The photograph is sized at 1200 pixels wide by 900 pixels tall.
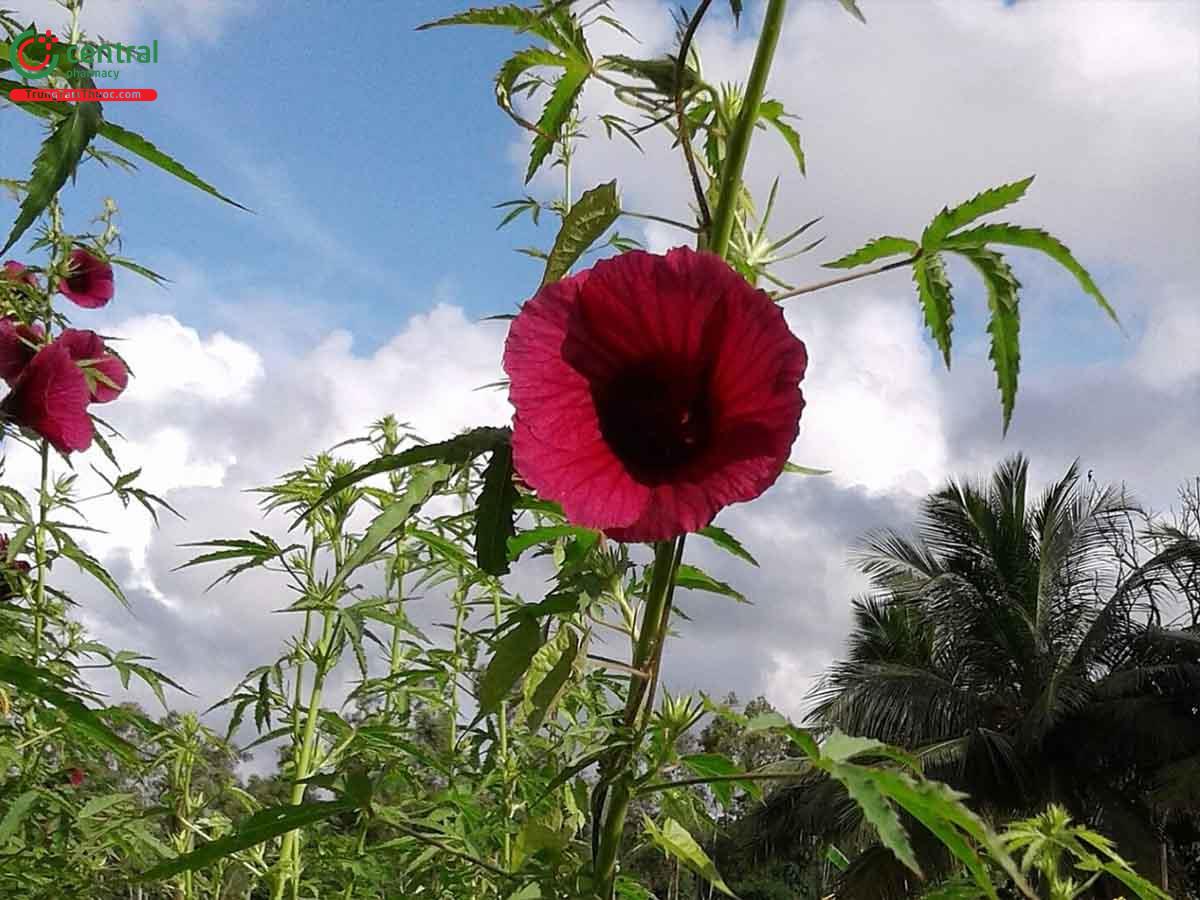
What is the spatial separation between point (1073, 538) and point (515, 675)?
19.4 meters

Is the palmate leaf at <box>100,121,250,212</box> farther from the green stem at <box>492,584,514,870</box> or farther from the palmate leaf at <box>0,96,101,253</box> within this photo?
the green stem at <box>492,584,514,870</box>

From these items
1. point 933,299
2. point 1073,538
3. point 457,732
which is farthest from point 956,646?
point 933,299

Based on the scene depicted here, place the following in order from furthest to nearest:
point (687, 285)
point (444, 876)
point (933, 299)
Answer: point (444, 876)
point (933, 299)
point (687, 285)

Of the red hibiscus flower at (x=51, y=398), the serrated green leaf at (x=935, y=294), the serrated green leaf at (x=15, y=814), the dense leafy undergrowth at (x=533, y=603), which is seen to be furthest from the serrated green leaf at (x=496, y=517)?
the red hibiscus flower at (x=51, y=398)

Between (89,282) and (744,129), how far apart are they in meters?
1.93

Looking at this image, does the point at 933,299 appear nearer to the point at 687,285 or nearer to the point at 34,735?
the point at 687,285

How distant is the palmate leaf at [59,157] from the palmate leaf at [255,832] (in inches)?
16.5

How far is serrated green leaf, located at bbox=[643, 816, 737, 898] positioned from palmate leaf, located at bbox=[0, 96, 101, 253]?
594mm

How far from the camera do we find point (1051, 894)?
3.80ft

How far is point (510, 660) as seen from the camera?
811 mm

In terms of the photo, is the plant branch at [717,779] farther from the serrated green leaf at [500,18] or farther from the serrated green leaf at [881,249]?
the serrated green leaf at [500,18]

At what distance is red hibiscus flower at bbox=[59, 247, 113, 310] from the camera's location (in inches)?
90.4

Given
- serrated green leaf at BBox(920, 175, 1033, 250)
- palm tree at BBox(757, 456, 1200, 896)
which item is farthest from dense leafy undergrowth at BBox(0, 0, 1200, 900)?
palm tree at BBox(757, 456, 1200, 896)

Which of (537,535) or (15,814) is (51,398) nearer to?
(15,814)
